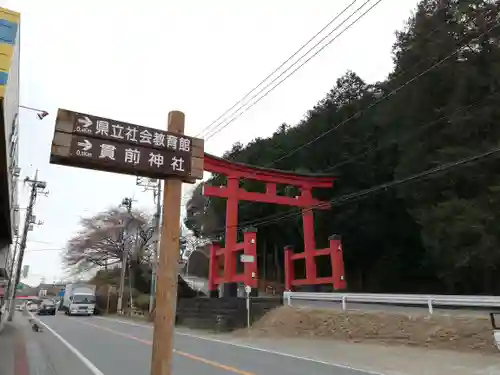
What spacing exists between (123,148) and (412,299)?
42.0 feet

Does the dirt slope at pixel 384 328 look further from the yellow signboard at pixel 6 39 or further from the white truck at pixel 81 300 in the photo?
Answer: the white truck at pixel 81 300

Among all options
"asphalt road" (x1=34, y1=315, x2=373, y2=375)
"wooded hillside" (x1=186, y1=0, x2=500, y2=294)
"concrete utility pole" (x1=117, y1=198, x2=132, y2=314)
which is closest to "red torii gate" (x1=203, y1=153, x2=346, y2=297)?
"wooded hillside" (x1=186, y1=0, x2=500, y2=294)

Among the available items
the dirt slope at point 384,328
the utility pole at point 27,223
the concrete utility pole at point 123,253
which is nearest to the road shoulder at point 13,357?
the dirt slope at point 384,328

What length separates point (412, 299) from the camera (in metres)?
14.6

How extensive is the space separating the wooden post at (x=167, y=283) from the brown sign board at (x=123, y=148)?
21cm

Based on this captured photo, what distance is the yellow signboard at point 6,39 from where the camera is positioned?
18.4ft

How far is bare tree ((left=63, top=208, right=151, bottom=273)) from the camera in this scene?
144 ft

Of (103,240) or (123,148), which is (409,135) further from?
(103,240)

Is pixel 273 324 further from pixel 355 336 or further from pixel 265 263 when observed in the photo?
pixel 265 263

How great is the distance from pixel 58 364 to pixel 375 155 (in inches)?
892

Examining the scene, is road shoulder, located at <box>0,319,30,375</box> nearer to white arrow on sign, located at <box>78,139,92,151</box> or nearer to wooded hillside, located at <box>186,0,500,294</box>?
white arrow on sign, located at <box>78,139,92,151</box>

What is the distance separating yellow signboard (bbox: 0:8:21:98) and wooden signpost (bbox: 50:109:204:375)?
5.65 ft

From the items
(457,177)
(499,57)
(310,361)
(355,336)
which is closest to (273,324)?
(355,336)

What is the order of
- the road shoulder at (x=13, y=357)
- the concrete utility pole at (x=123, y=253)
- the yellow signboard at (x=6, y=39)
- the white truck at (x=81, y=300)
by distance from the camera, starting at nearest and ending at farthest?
the yellow signboard at (x=6, y=39) < the road shoulder at (x=13, y=357) < the concrete utility pole at (x=123, y=253) < the white truck at (x=81, y=300)
